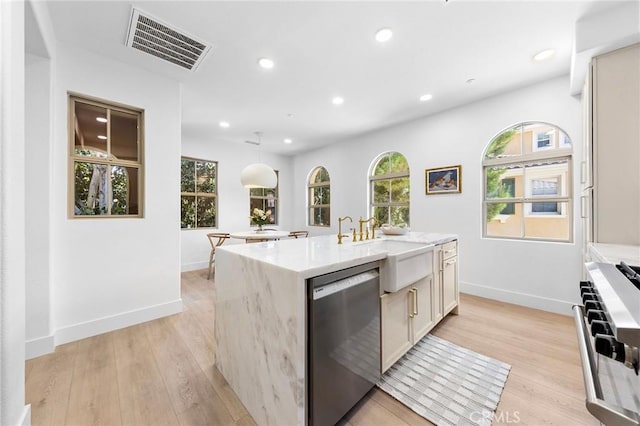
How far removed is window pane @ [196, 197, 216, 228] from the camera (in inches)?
216

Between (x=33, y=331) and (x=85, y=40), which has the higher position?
(x=85, y=40)

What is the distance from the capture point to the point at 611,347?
665 millimetres

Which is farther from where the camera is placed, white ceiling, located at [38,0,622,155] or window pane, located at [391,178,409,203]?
window pane, located at [391,178,409,203]

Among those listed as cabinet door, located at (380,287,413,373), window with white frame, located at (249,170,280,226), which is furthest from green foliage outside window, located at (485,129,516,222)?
window with white frame, located at (249,170,280,226)

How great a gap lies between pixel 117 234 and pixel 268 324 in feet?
7.57

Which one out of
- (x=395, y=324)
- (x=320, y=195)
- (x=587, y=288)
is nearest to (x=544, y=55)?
(x=587, y=288)

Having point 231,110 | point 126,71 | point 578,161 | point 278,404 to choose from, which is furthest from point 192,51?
point 578,161

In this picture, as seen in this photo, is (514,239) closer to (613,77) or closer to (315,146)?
(613,77)

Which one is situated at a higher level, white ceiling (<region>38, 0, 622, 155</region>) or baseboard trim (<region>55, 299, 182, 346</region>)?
white ceiling (<region>38, 0, 622, 155</region>)

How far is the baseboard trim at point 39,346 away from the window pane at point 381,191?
4.88 metres

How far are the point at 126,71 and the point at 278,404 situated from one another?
11.4 ft

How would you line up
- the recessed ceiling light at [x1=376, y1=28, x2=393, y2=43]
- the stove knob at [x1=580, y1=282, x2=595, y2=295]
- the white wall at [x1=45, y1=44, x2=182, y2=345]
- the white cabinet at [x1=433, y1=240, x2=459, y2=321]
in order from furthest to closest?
1. the white cabinet at [x1=433, y1=240, x2=459, y2=321]
2. the white wall at [x1=45, y1=44, x2=182, y2=345]
3. the recessed ceiling light at [x1=376, y1=28, x2=393, y2=43]
4. the stove knob at [x1=580, y1=282, x2=595, y2=295]

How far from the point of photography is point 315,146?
615 centimetres

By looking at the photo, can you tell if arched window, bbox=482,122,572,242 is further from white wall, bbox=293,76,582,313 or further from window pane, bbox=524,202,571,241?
white wall, bbox=293,76,582,313
